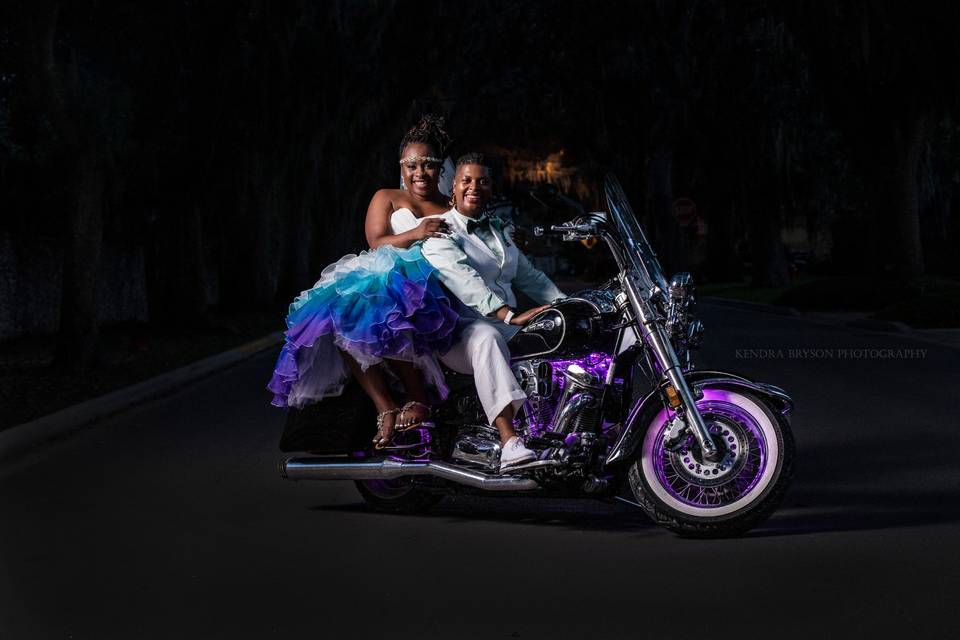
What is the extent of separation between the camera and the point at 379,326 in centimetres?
654

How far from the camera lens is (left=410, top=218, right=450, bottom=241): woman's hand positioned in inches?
261

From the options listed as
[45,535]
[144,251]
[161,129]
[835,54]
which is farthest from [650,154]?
[45,535]

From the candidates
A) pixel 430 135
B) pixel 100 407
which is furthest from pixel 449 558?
pixel 100 407

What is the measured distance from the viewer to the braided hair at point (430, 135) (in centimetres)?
710

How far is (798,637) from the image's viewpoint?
15.2 feet

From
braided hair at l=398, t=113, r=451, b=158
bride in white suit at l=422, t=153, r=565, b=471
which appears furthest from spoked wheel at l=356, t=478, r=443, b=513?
braided hair at l=398, t=113, r=451, b=158

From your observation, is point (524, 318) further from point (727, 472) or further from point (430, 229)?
point (727, 472)

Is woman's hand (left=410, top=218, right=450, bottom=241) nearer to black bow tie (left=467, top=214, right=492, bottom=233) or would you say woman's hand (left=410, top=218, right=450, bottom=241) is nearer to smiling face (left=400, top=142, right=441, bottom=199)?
black bow tie (left=467, top=214, right=492, bottom=233)

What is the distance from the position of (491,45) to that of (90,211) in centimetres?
1603

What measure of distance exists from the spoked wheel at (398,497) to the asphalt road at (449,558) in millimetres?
104

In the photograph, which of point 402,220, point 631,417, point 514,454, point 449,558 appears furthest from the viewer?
point 402,220

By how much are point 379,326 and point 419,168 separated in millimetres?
1046

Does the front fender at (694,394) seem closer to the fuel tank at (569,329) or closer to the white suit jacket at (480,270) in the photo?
the fuel tank at (569,329)

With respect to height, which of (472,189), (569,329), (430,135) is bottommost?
(569,329)
